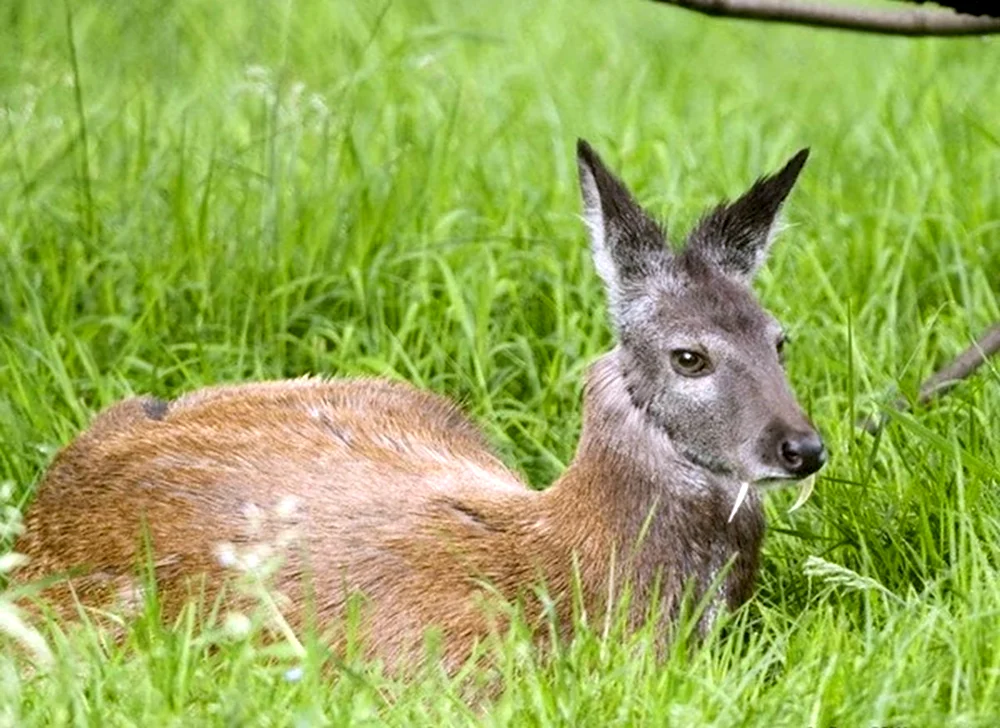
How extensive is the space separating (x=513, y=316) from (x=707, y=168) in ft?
3.46

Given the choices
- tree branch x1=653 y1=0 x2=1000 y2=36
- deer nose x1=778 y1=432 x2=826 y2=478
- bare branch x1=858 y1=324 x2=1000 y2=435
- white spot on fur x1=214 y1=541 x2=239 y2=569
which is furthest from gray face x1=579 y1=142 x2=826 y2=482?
white spot on fur x1=214 y1=541 x2=239 y2=569

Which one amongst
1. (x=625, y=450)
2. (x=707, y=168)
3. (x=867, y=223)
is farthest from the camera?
(x=707, y=168)

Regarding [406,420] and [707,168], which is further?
[707,168]

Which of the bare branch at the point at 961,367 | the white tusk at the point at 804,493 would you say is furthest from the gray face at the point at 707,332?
the bare branch at the point at 961,367

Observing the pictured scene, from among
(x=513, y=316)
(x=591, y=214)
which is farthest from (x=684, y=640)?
(x=513, y=316)

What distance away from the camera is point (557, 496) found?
4523 millimetres

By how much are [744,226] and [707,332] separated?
0.31 m

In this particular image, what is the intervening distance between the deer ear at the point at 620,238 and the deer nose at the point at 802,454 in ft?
1.75

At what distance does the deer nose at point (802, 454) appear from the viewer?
423 cm

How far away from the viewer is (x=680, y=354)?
4.49 meters

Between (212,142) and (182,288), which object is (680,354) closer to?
(182,288)

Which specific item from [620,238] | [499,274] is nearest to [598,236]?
[620,238]

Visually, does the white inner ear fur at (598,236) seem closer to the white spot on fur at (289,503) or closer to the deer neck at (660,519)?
the deer neck at (660,519)

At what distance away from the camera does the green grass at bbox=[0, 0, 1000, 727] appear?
3.87 metres
